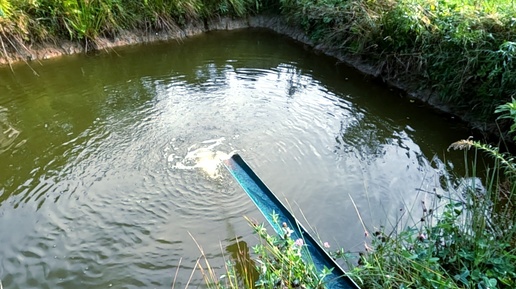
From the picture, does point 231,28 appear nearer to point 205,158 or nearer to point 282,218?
point 205,158

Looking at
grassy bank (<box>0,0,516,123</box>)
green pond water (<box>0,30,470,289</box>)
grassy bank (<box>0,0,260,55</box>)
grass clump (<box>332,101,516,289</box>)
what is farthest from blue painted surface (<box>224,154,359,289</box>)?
grassy bank (<box>0,0,260,55</box>)

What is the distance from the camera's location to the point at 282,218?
251 cm

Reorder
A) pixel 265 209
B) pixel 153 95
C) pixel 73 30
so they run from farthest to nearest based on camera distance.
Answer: pixel 73 30
pixel 153 95
pixel 265 209

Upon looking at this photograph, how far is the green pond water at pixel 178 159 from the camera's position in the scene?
2781mm

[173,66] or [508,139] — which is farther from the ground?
[173,66]

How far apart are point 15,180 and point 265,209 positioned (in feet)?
7.38

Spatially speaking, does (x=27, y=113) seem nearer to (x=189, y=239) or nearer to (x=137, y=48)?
(x=137, y=48)

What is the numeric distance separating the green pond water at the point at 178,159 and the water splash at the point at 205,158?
18 millimetres

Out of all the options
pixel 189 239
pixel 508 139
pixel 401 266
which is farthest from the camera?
pixel 508 139

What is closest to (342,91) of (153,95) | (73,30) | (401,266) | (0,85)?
(153,95)

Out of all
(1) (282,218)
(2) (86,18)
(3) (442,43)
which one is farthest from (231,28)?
(1) (282,218)

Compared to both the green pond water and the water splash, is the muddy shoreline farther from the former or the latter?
the water splash

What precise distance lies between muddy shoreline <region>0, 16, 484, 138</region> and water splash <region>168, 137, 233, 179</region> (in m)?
2.57

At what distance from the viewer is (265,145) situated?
3998mm
